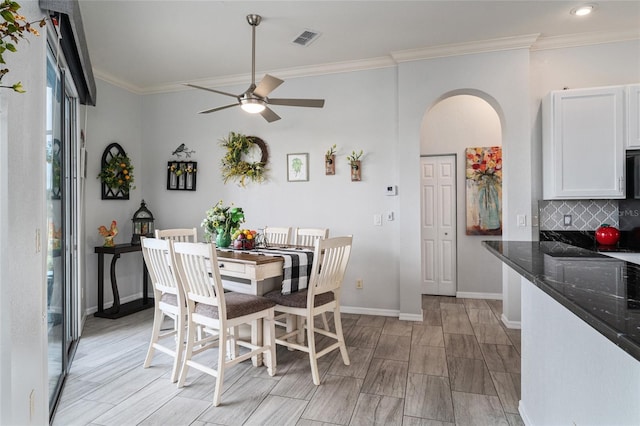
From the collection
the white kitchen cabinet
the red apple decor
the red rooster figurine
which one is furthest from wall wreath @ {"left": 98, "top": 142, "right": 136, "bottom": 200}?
the red apple decor

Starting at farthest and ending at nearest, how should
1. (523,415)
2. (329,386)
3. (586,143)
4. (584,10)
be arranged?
(586,143)
(584,10)
(329,386)
(523,415)

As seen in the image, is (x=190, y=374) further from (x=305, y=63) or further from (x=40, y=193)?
(x=305, y=63)

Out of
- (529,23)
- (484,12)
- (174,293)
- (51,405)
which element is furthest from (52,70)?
(529,23)

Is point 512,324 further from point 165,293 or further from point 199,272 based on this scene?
point 165,293

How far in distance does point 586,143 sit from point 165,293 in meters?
3.93

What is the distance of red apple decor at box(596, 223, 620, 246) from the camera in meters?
3.42

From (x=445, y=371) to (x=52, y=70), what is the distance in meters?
3.49

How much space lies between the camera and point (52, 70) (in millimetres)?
2467

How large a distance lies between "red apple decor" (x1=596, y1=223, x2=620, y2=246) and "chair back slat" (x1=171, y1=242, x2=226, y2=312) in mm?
3456

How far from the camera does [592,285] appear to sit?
1.15m

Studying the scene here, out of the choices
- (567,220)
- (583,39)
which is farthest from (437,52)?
(567,220)

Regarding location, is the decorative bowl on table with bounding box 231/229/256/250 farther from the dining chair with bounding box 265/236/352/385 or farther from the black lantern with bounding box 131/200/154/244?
the black lantern with bounding box 131/200/154/244

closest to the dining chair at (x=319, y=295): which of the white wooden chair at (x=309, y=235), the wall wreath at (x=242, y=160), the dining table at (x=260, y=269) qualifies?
the dining table at (x=260, y=269)

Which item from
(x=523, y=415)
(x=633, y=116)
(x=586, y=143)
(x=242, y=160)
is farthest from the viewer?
(x=242, y=160)
